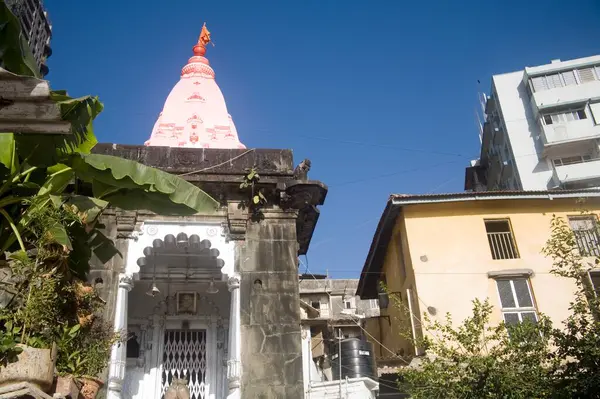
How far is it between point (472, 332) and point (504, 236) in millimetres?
7090

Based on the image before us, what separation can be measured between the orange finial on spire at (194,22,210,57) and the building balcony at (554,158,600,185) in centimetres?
2168

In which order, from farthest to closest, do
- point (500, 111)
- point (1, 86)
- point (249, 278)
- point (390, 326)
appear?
point (500, 111) → point (390, 326) → point (249, 278) → point (1, 86)

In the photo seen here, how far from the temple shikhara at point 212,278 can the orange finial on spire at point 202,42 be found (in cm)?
507

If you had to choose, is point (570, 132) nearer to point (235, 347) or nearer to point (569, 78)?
point (569, 78)

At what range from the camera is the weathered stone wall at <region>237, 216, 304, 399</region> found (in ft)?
40.7

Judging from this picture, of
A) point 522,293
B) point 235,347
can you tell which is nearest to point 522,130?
point 522,293

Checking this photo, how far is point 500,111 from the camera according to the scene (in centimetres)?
3734

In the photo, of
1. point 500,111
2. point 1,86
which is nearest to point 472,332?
point 1,86

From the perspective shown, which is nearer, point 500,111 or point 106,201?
point 106,201

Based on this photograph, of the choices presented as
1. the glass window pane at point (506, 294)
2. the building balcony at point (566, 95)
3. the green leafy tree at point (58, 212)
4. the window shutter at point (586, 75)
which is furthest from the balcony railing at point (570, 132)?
the green leafy tree at point (58, 212)

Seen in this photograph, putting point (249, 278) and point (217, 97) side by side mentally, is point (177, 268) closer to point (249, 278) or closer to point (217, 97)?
point (249, 278)

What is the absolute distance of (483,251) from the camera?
17469mm

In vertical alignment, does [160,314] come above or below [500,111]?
below

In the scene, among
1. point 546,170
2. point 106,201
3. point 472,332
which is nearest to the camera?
point 106,201
